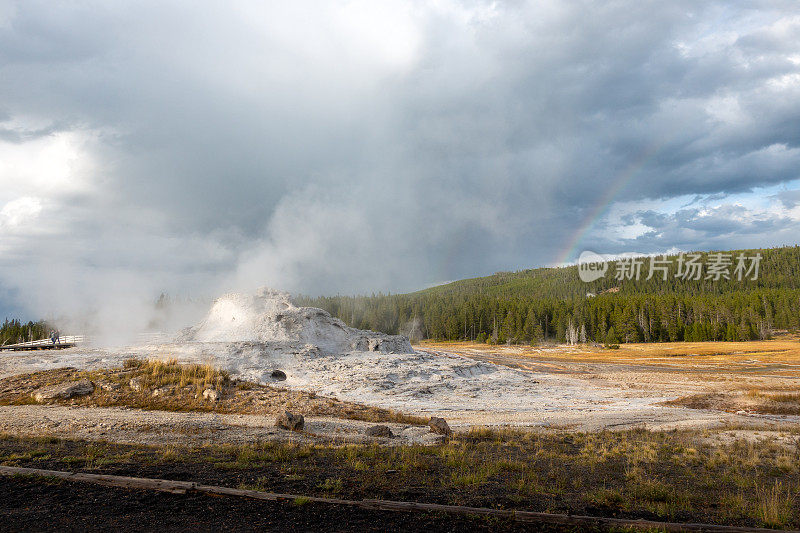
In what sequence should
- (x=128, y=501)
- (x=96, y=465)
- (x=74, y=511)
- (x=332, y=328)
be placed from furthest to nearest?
1. (x=332, y=328)
2. (x=96, y=465)
3. (x=128, y=501)
4. (x=74, y=511)

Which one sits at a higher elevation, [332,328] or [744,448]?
[332,328]

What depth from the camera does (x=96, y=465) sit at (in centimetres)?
1018

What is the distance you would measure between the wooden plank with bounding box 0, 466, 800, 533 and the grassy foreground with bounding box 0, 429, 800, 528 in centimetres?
62

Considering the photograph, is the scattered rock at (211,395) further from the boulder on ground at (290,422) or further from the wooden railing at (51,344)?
the wooden railing at (51,344)

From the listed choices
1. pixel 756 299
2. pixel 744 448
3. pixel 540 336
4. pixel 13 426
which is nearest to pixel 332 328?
pixel 13 426

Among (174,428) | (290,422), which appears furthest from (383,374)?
(174,428)

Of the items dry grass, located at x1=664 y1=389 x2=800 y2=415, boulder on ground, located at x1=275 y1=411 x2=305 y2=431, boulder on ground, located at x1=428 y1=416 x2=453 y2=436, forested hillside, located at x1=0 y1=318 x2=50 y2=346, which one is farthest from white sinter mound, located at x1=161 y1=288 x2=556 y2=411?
forested hillside, located at x1=0 y1=318 x2=50 y2=346

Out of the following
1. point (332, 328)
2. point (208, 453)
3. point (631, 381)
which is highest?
point (332, 328)

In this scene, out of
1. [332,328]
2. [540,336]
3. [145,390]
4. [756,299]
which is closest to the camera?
[145,390]

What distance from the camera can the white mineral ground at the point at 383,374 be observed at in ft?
74.7

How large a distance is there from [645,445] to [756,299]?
13531 centimetres

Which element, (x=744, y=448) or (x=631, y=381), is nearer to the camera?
(x=744, y=448)

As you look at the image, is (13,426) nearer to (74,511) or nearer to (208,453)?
(208,453)

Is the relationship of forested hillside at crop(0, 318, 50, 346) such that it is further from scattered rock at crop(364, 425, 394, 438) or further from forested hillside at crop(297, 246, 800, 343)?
scattered rock at crop(364, 425, 394, 438)
